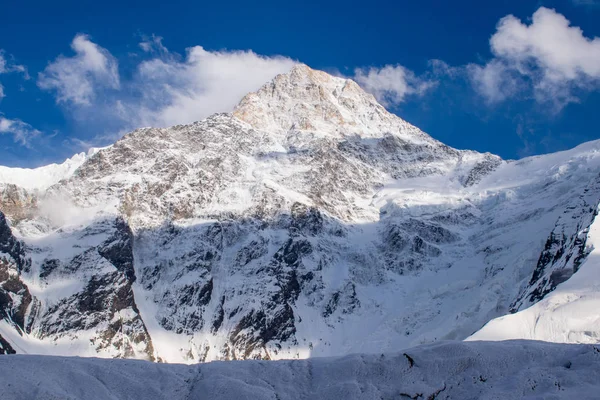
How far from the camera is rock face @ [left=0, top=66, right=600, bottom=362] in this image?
5187 inches

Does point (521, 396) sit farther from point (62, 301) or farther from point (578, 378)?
point (62, 301)

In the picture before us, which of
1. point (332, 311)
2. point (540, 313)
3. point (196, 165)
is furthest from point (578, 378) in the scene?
point (196, 165)

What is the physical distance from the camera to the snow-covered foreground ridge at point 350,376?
88.3 ft

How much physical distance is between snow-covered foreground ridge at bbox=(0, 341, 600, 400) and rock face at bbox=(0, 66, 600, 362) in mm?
79917

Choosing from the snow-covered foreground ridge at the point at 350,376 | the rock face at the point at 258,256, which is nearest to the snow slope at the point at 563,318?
the rock face at the point at 258,256

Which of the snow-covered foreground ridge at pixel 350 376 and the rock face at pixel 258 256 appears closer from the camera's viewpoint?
the snow-covered foreground ridge at pixel 350 376

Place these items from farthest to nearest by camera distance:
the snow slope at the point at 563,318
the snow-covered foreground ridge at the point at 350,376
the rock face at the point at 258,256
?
1. the rock face at the point at 258,256
2. the snow slope at the point at 563,318
3. the snow-covered foreground ridge at the point at 350,376

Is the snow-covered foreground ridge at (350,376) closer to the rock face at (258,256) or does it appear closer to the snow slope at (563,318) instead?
the snow slope at (563,318)

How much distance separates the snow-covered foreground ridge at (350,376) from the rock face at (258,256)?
79.9m

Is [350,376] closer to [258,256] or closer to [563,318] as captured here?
[563,318]

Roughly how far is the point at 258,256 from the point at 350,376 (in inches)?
5134

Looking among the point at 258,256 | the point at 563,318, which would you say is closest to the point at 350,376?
the point at 563,318

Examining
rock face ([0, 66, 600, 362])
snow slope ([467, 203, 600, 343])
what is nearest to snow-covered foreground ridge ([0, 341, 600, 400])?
snow slope ([467, 203, 600, 343])

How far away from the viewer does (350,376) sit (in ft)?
99.8
